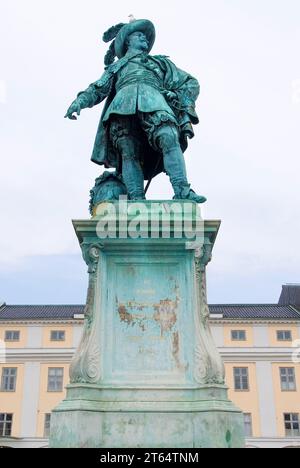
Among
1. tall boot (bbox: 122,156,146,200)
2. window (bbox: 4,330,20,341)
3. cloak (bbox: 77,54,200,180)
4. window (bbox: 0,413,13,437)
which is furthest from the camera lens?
window (bbox: 4,330,20,341)

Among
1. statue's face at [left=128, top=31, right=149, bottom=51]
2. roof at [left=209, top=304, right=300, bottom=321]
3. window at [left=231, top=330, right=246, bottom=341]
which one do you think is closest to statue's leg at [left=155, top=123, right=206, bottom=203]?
statue's face at [left=128, top=31, right=149, bottom=51]

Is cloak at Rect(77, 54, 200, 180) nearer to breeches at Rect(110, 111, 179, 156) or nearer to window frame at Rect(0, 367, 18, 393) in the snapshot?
breeches at Rect(110, 111, 179, 156)

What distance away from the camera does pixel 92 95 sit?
705 cm

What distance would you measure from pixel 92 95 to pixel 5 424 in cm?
4407

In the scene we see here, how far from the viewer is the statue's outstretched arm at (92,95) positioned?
6809 millimetres

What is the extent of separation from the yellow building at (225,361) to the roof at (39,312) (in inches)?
7.1

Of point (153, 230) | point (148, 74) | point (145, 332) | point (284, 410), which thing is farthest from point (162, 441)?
point (284, 410)

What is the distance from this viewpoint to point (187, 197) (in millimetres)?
6250

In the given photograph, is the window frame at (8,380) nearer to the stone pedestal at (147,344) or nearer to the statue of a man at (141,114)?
the statue of a man at (141,114)

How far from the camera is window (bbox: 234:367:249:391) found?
46688mm

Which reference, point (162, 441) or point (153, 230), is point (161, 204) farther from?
point (162, 441)

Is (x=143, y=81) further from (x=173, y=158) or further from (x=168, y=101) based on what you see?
(x=173, y=158)

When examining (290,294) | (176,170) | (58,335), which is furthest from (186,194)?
(290,294)

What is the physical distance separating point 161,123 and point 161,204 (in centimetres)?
109
